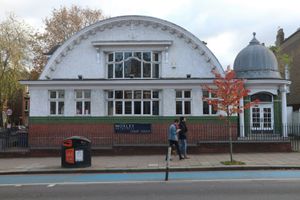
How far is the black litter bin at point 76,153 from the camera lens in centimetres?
1652

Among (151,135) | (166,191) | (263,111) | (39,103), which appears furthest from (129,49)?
(166,191)

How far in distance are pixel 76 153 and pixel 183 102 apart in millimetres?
11783

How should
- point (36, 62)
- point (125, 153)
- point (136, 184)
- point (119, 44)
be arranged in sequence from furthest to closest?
point (36, 62) → point (119, 44) → point (125, 153) → point (136, 184)

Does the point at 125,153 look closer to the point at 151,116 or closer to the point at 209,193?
the point at 151,116

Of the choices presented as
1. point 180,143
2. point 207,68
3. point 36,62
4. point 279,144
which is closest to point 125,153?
point 180,143

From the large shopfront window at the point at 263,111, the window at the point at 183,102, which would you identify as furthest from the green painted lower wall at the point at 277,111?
the window at the point at 183,102

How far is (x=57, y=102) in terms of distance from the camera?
→ 27062 millimetres

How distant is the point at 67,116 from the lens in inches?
1055

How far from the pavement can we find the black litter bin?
39 centimetres

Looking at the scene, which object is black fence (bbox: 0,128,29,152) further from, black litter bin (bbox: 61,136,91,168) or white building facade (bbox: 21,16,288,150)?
black litter bin (bbox: 61,136,91,168)

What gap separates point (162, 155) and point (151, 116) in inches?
239

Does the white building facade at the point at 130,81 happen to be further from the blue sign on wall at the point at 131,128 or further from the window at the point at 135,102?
the blue sign on wall at the point at 131,128

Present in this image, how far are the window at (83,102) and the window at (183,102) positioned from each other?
596 centimetres

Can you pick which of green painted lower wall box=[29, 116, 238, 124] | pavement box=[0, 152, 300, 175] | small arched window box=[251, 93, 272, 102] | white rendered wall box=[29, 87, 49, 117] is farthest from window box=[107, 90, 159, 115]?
pavement box=[0, 152, 300, 175]
